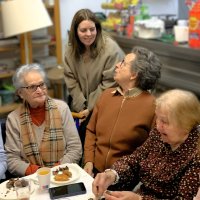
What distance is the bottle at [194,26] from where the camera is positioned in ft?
8.66

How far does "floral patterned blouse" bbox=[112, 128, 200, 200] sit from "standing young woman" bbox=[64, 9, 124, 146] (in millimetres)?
877

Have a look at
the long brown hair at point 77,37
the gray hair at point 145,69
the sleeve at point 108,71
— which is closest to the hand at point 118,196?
the gray hair at point 145,69

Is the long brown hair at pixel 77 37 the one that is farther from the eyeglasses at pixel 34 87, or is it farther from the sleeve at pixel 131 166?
the sleeve at pixel 131 166

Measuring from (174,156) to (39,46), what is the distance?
2917mm

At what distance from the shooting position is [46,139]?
211 centimetres

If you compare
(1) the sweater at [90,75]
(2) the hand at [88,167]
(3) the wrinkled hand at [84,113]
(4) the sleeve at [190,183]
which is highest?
(1) the sweater at [90,75]

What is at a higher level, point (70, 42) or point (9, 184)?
point (70, 42)

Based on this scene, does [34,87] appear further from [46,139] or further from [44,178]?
[44,178]

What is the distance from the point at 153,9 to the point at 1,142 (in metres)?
3.24

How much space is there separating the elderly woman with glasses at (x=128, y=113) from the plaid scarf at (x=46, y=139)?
206 millimetres

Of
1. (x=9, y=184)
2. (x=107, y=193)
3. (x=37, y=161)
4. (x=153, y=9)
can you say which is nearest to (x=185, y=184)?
(x=107, y=193)

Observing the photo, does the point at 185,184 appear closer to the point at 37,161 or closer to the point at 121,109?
the point at 121,109

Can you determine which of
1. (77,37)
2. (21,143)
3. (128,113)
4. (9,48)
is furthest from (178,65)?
(9,48)

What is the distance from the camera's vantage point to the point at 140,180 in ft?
5.90
